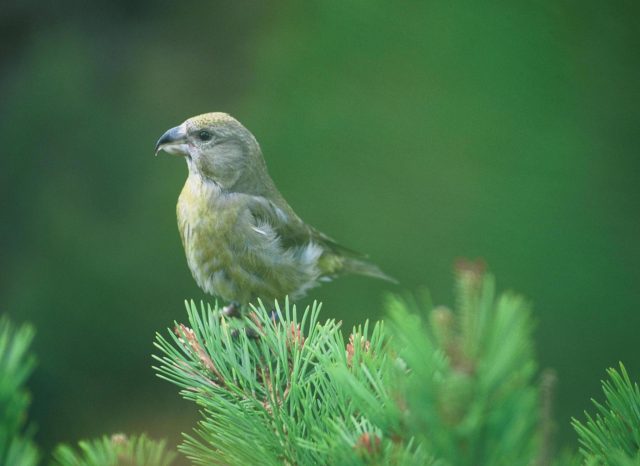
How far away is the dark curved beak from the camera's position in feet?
9.84

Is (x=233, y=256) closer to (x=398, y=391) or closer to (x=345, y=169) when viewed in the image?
(x=345, y=169)

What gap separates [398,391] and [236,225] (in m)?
2.12

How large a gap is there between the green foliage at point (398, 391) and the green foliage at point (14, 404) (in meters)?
0.32

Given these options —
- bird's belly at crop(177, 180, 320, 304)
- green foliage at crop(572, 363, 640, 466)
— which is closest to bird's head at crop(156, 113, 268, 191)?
bird's belly at crop(177, 180, 320, 304)

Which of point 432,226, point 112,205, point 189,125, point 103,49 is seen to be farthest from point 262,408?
point 103,49

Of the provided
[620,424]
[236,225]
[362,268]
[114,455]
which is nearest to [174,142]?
[236,225]

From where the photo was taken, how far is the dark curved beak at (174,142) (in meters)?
3.00

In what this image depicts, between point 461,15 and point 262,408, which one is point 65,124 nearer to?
point 461,15

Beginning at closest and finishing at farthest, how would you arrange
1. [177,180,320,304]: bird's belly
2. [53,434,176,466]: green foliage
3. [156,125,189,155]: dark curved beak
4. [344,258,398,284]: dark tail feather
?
[53,434,176,466]: green foliage < [177,180,320,304]: bird's belly < [156,125,189,155]: dark curved beak < [344,258,398,284]: dark tail feather

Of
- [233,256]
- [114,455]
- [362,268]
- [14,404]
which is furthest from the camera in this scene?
[362,268]

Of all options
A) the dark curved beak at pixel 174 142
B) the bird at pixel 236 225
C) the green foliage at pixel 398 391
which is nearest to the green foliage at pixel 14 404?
the green foliage at pixel 398 391

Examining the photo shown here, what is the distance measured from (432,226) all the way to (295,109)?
2.69 ft

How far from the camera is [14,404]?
90 cm

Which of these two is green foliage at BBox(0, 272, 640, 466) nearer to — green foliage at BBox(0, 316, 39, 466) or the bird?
green foliage at BBox(0, 316, 39, 466)
